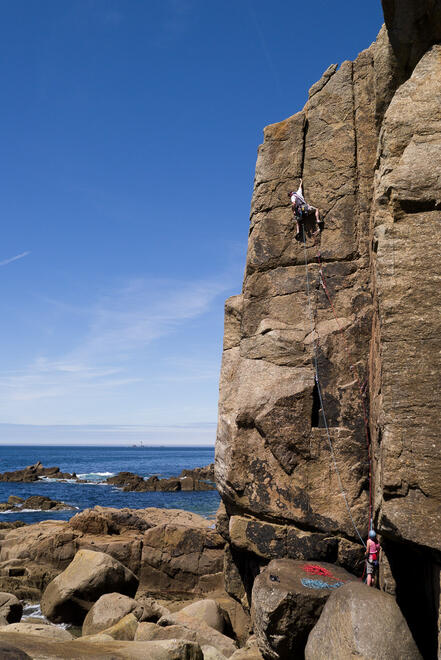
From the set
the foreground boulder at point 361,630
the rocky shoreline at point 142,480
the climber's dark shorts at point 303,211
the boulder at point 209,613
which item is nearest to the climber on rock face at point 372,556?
the foreground boulder at point 361,630

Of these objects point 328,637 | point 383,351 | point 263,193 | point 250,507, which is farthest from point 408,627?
point 263,193

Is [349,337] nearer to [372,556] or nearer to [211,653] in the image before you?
[372,556]

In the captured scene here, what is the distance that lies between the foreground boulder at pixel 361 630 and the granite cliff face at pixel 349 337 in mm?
528

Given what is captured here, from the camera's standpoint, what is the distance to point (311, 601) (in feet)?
22.6

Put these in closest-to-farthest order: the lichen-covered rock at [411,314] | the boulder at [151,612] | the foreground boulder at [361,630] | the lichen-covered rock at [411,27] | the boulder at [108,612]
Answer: the foreground boulder at [361,630] < the lichen-covered rock at [411,314] < the lichen-covered rock at [411,27] < the boulder at [108,612] < the boulder at [151,612]

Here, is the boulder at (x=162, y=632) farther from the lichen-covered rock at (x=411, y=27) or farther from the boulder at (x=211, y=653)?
the lichen-covered rock at (x=411, y=27)

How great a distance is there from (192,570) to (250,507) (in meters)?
6.10

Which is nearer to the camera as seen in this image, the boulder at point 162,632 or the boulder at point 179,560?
the boulder at point 162,632

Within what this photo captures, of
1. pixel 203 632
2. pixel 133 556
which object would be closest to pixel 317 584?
pixel 203 632

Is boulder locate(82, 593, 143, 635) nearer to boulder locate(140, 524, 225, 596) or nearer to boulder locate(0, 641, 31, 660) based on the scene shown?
boulder locate(140, 524, 225, 596)

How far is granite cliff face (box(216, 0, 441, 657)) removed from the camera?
600cm

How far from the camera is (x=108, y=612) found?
34.1ft

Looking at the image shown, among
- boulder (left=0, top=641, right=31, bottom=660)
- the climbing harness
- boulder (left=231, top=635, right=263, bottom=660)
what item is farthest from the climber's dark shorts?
boulder (left=0, top=641, right=31, bottom=660)

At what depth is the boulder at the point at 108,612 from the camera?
10203 mm
